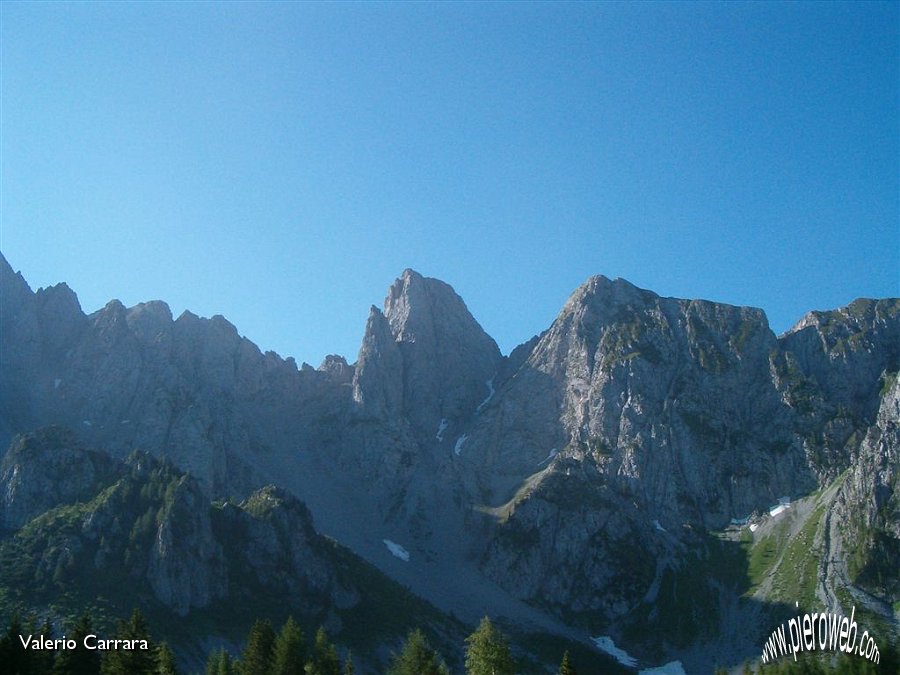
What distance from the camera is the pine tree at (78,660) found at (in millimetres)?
71875

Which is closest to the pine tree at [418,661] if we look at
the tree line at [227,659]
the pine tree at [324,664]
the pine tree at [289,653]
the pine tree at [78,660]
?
the tree line at [227,659]

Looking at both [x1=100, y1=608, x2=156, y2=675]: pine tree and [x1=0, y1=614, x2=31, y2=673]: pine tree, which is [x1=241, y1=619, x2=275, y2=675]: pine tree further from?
[x1=0, y1=614, x2=31, y2=673]: pine tree

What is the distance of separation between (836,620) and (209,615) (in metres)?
125

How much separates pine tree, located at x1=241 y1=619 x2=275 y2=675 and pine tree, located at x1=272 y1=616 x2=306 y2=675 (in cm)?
83

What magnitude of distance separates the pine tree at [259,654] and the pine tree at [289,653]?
83 centimetres

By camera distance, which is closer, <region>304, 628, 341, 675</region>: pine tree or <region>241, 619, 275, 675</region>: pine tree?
<region>304, 628, 341, 675</region>: pine tree

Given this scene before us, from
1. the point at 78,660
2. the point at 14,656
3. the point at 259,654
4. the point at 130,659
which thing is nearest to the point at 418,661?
the point at 259,654

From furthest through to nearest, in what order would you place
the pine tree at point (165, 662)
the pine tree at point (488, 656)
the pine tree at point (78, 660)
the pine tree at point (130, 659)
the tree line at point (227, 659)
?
1. the pine tree at point (488, 656)
2. the pine tree at point (165, 662)
3. the pine tree at point (78, 660)
4. the tree line at point (227, 659)
5. the pine tree at point (130, 659)

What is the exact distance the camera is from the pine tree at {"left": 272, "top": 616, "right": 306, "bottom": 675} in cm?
9236

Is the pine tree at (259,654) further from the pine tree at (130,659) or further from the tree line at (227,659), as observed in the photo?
the pine tree at (130,659)

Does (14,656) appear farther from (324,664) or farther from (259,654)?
(324,664)

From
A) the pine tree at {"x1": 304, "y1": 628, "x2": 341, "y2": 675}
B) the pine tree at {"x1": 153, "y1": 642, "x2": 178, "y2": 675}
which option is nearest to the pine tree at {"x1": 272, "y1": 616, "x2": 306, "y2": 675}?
the pine tree at {"x1": 304, "y1": 628, "x2": 341, "y2": 675}

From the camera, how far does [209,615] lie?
588 feet

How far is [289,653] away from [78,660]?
26068mm
